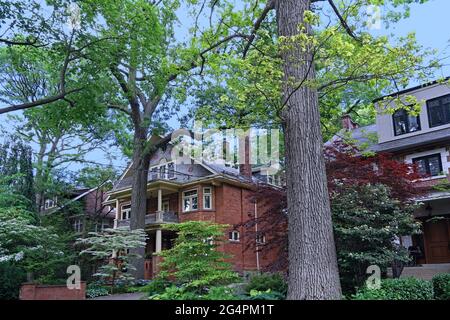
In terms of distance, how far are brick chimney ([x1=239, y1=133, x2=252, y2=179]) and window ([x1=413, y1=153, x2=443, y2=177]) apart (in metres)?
7.73

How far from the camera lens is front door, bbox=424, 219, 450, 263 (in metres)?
17.1

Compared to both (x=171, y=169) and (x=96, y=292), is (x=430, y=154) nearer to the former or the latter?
(x=96, y=292)

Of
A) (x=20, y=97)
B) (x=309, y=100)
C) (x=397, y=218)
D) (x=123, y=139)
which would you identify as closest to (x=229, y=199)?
(x=123, y=139)

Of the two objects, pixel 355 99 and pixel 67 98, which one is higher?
pixel 355 99

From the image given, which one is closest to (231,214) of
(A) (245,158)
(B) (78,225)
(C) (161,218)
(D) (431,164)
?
(A) (245,158)

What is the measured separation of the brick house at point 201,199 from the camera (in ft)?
79.0

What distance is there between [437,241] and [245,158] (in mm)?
10796

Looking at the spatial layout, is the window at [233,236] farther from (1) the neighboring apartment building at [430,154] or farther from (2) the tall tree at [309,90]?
(2) the tall tree at [309,90]

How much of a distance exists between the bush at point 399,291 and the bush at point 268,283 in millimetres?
2617

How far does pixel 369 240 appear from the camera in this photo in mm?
8953

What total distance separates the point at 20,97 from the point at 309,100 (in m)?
21.8
